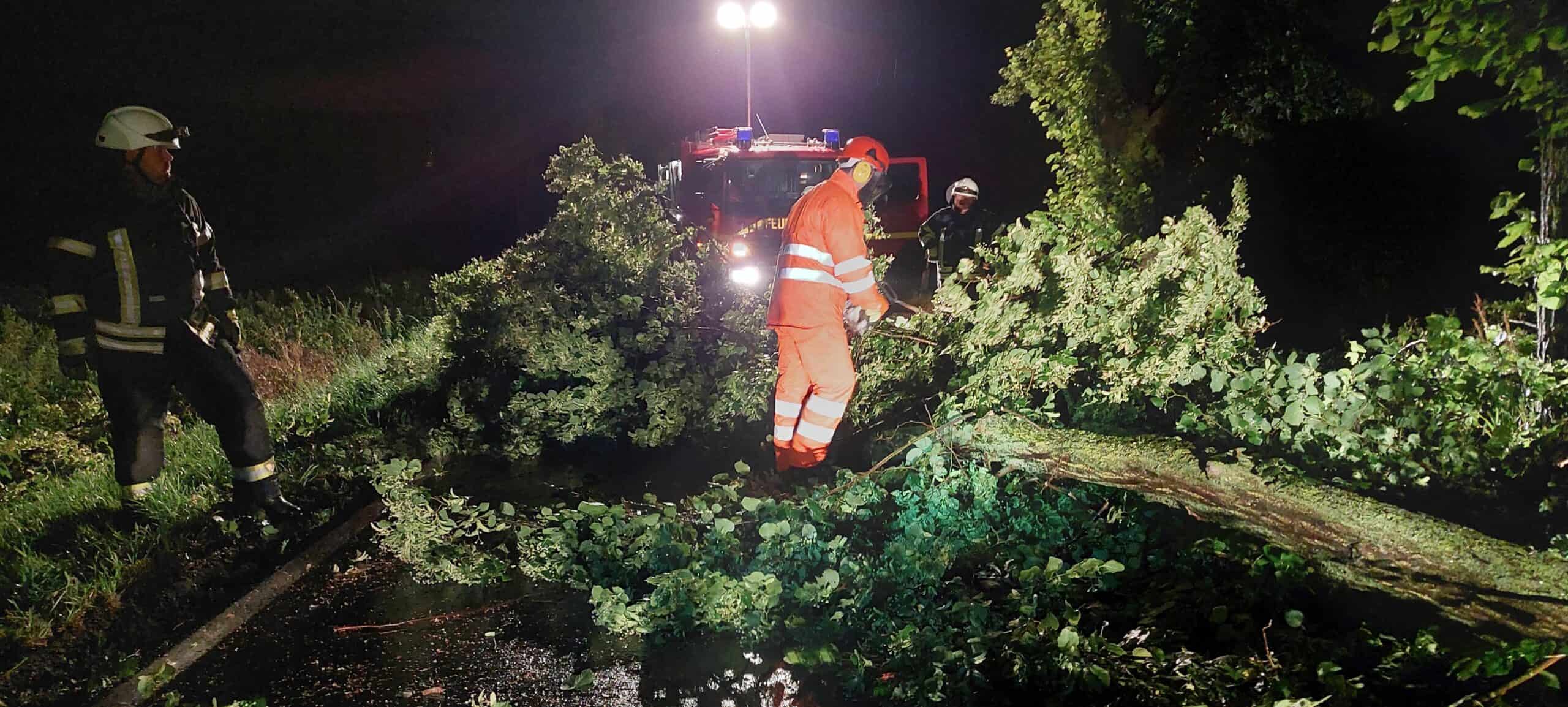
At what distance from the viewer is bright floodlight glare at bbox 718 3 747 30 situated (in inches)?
484

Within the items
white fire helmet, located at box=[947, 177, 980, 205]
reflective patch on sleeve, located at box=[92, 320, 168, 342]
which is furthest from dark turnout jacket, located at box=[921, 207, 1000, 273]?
reflective patch on sleeve, located at box=[92, 320, 168, 342]

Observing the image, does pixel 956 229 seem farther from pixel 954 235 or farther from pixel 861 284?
pixel 861 284

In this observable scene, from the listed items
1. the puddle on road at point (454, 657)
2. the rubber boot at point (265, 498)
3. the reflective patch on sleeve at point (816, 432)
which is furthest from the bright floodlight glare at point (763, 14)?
the puddle on road at point (454, 657)

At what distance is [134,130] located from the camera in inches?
155

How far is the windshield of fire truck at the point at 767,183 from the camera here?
28.1 ft

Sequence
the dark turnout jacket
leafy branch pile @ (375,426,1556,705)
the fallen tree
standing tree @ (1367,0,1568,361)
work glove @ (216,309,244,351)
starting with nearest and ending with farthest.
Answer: leafy branch pile @ (375,426,1556,705) → the fallen tree → standing tree @ (1367,0,1568,361) → work glove @ (216,309,244,351) → the dark turnout jacket

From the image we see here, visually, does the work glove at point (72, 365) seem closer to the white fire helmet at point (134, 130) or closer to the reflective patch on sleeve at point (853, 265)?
the white fire helmet at point (134, 130)

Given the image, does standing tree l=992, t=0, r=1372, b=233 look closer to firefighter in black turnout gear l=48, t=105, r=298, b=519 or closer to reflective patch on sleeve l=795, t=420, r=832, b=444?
reflective patch on sleeve l=795, t=420, r=832, b=444

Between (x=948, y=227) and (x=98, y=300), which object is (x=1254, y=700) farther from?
(x=948, y=227)

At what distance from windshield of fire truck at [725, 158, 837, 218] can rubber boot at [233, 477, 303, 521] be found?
5.06m

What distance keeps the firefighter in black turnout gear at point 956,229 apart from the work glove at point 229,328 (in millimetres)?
5236

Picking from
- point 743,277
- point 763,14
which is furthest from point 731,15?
point 743,277

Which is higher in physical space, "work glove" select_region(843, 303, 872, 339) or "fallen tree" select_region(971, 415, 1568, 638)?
"work glove" select_region(843, 303, 872, 339)

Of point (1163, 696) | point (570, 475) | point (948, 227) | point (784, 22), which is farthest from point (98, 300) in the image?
point (784, 22)
